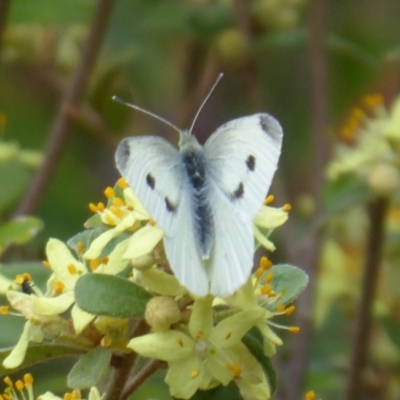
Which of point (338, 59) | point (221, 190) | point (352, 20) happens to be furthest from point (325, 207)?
point (352, 20)

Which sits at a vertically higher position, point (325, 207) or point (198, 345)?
point (198, 345)

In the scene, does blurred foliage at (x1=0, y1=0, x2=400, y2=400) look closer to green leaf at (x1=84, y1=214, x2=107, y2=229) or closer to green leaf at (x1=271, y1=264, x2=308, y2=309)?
green leaf at (x1=84, y1=214, x2=107, y2=229)

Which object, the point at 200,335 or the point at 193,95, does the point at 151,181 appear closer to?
the point at 200,335

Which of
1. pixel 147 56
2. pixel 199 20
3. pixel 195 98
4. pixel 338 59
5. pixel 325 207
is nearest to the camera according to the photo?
pixel 325 207

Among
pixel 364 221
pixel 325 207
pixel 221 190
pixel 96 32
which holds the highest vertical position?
pixel 221 190

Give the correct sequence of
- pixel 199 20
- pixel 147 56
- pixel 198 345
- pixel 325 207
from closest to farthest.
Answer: pixel 198 345 < pixel 325 207 < pixel 199 20 < pixel 147 56

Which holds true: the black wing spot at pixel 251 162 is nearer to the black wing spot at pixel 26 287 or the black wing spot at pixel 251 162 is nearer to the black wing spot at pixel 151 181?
the black wing spot at pixel 151 181

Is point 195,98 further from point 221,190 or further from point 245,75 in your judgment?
point 221,190
